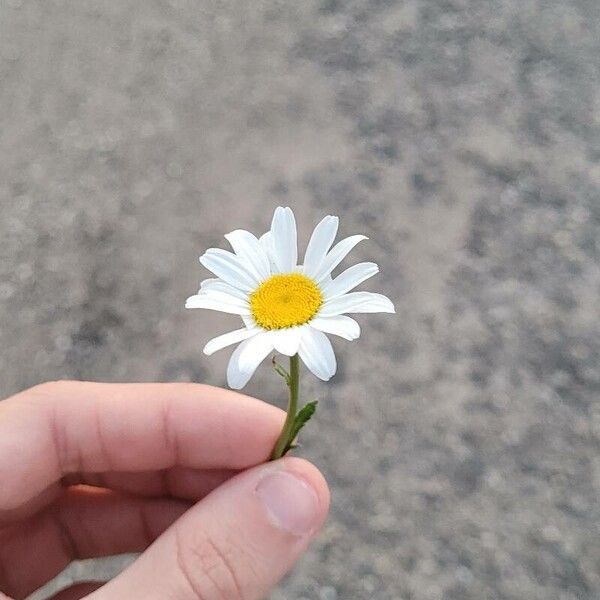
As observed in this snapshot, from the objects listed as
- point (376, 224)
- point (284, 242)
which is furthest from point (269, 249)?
point (376, 224)

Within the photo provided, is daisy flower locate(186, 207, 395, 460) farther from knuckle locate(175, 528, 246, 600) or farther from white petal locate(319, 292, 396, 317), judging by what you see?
knuckle locate(175, 528, 246, 600)

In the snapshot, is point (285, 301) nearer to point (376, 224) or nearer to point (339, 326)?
point (339, 326)

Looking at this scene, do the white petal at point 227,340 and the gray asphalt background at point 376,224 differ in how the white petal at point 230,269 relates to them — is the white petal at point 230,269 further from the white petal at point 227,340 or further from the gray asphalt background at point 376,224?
the gray asphalt background at point 376,224

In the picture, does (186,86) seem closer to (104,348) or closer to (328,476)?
(104,348)

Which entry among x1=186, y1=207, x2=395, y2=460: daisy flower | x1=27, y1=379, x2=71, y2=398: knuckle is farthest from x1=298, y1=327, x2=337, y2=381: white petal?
x1=27, y1=379, x2=71, y2=398: knuckle

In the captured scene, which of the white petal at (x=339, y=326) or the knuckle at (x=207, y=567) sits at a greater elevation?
the white petal at (x=339, y=326)

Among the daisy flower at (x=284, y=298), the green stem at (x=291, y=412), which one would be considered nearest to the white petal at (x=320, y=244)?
the daisy flower at (x=284, y=298)
